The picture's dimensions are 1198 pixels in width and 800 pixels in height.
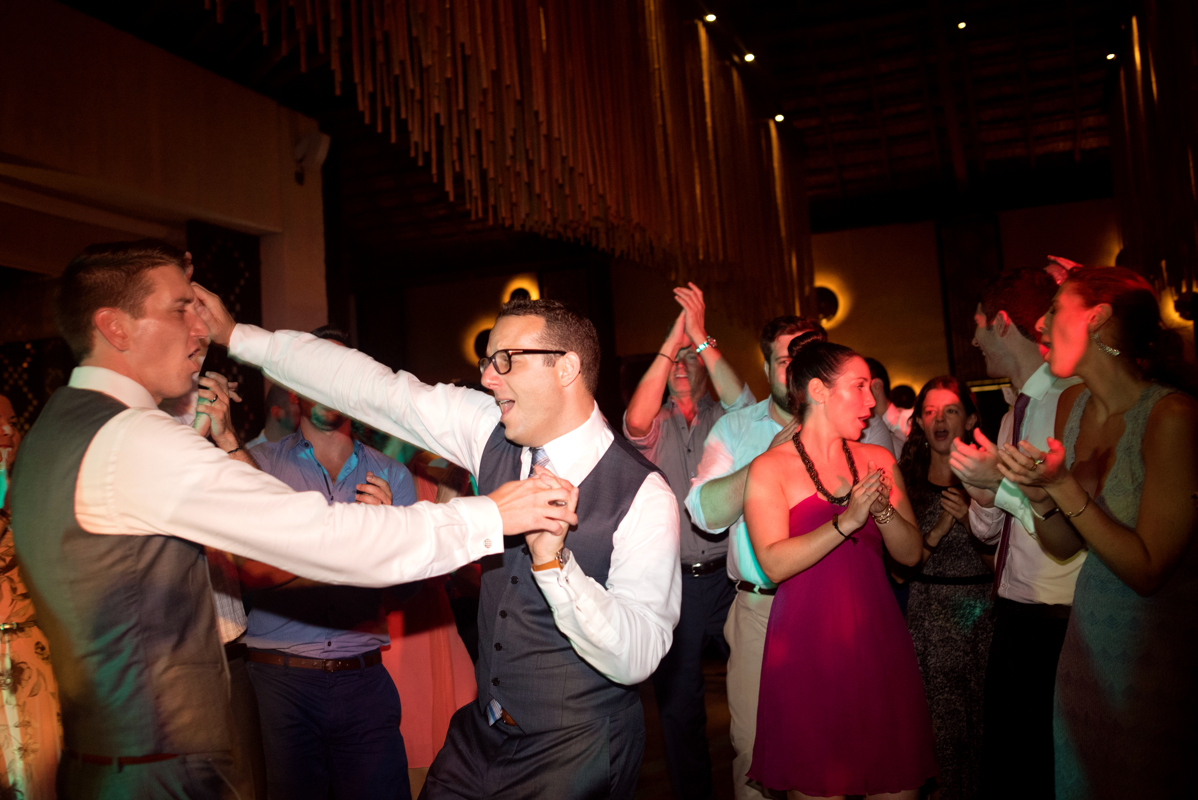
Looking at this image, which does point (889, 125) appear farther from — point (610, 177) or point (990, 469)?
point (990, 469)

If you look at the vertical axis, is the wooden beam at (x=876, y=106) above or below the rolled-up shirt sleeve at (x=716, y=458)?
above

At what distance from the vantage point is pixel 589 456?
205cm

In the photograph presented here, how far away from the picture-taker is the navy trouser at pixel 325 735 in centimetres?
266

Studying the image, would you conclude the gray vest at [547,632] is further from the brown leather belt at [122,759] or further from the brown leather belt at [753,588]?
the brown leather belt at [753,588]

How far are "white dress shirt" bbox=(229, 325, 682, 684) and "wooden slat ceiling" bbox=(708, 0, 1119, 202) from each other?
4649 mm

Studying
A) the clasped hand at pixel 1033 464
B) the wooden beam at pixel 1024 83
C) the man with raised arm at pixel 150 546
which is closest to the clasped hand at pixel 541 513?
the man with raised arm at pixel 150 546

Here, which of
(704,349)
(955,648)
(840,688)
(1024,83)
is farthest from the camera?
(1024,83)

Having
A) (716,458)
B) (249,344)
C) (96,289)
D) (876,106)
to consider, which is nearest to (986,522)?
(716,458)

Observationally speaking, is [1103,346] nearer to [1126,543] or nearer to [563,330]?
[1126,543]

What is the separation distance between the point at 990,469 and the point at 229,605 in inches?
85.1

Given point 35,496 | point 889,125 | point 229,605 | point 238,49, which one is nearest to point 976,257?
point 889,125

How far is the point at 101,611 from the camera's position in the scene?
1.58 m

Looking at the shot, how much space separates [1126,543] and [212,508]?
6.06ft

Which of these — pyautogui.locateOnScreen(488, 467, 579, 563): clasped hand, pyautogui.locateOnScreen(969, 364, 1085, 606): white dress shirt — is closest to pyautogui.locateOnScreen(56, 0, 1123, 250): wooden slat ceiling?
pyautogui.locateOnScreen(969, 364, 1085, 606): white dress shirt
